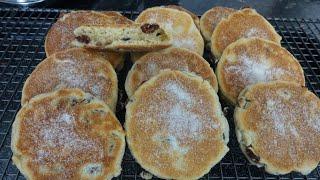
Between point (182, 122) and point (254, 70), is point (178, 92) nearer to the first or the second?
point (182, 122)

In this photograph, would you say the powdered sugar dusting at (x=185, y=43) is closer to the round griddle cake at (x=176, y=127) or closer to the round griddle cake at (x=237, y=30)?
the round griddle cake at (x=237, y=30)

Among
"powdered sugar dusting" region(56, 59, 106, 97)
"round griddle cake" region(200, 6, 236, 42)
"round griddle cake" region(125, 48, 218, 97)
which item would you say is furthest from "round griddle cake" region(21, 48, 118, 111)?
"round griddle cake" region(200, 6, 236, 42)

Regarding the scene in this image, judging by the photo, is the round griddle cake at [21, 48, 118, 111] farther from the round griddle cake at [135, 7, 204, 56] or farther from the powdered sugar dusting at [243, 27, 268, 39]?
the powdered sugar dusting at [243, 27, 268, 39]

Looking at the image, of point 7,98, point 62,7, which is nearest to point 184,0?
point 62,7

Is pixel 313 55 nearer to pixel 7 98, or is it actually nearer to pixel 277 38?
pixel 277 38

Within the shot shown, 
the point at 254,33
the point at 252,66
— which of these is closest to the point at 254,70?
the point at 252,66

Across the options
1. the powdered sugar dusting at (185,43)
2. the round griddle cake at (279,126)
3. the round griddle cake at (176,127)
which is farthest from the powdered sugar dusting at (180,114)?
the powdered sugar dusting at (185,43)

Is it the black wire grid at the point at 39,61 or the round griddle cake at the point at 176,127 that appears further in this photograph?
the black wire grid at the point at 39,61
